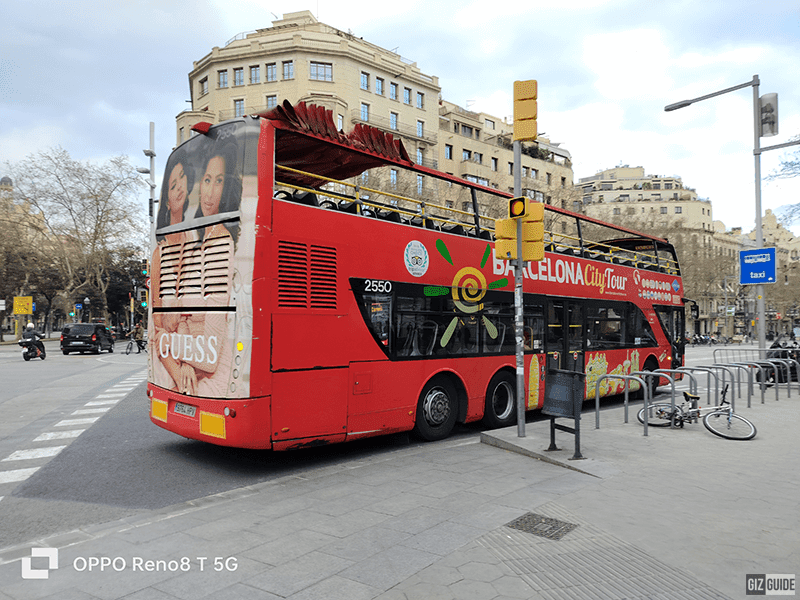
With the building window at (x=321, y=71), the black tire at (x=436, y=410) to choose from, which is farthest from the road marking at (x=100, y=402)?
the building window at (x=321, y=71)

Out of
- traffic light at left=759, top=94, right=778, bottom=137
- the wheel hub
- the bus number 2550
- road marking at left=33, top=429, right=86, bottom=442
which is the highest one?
traffic light at left=759, top=94, right=778, bottom=137

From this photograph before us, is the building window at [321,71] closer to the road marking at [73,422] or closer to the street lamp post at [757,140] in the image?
the street lamp post at [757,140]

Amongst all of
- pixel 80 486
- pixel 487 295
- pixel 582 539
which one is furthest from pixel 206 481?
pixel 487 295

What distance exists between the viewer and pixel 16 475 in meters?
6.84

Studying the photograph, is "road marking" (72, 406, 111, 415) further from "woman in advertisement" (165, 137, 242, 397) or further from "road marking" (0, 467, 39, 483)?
"woman in advertisement" (165, 137, 242, 397)

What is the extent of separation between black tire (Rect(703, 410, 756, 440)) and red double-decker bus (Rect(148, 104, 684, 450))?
2755 mm

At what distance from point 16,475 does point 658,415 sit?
29.9 ft

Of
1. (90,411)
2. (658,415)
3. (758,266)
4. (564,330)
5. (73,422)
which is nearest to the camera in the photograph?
(658,415)

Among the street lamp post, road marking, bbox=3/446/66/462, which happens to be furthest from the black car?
the street lamp post

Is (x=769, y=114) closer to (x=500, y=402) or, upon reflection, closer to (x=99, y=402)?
(x=500, y=402)

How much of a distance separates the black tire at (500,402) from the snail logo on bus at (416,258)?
2.40m

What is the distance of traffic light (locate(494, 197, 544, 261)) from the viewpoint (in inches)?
323

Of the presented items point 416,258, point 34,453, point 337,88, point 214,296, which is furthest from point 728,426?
point 337,88

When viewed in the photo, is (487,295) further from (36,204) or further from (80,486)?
(36,204)
